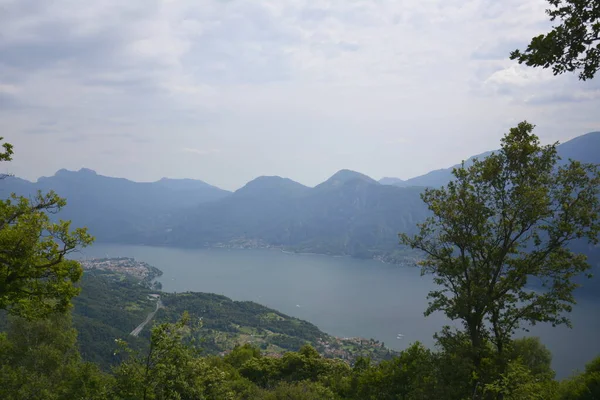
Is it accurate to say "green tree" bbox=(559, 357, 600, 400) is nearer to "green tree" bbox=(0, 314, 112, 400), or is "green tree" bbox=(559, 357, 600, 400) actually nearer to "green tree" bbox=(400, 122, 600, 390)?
"green tree" bbox=(400, 122, 600, 390)

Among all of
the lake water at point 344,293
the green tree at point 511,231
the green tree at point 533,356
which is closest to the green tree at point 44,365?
the green tree at point 511,231

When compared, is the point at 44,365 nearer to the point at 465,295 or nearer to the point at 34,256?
the point at 34,256

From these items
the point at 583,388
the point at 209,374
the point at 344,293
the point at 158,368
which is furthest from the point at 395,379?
the point at 344,293

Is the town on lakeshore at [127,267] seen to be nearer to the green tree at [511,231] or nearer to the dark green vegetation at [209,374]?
the dark green vegetation at [209,374]

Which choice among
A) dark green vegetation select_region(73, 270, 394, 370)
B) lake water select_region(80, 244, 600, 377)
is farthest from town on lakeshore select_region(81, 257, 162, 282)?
dark green vegetation select_region(73, 270, 394, 370)

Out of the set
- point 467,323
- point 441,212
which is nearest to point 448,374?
point 467,323

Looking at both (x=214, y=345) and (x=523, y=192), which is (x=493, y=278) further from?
(x=214, y=345)
